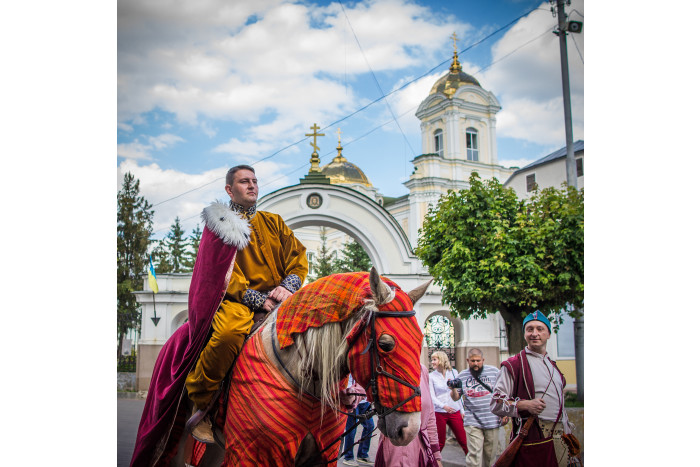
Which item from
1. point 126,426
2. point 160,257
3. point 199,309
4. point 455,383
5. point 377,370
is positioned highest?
point 160,257

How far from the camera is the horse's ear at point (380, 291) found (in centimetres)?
211

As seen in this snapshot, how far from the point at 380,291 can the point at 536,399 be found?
5.70 ft

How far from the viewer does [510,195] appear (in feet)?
22.1

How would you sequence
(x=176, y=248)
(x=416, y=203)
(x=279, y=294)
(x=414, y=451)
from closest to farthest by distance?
1. (x=279, y=294)
2. (x=414, y=451)
3. (x=176, y=248)
4. (x=416, y=203)

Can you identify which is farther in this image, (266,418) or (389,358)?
(266,418)

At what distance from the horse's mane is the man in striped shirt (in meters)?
3.54

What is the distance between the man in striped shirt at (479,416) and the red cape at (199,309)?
3.45 meters

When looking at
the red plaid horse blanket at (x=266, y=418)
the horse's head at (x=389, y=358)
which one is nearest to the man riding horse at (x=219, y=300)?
the red plaid horse blanket at (x=266, y=418)

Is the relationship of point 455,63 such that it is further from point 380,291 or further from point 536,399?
point 380,291

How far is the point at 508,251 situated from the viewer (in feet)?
20.8

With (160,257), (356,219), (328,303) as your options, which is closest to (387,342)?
(328,303)
